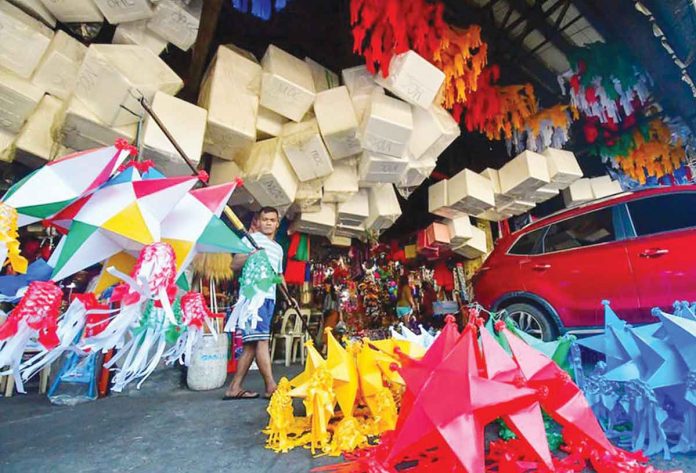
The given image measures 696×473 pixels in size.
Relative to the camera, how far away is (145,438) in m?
1.82

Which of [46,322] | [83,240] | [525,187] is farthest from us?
[525,187]

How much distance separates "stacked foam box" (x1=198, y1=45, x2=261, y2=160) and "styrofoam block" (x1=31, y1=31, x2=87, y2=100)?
2.79 ft

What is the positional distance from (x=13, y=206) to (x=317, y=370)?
1.37m

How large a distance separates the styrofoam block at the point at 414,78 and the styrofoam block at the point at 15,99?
2614 mm

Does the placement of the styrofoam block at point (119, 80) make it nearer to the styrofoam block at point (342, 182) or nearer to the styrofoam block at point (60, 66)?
the styrofoam block at point (60, 66)

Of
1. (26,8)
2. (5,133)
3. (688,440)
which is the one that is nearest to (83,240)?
(5,133)

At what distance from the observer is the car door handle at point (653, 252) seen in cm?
254

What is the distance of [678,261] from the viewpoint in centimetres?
246

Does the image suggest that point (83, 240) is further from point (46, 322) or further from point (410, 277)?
point (410, 277)

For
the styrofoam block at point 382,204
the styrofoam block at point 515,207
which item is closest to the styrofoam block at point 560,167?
the styrofoam block at point 515,207

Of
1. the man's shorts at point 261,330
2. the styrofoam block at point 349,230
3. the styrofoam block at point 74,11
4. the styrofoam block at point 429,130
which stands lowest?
the man's shorts at point 261,330

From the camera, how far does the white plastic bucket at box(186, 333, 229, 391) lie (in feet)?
10.2

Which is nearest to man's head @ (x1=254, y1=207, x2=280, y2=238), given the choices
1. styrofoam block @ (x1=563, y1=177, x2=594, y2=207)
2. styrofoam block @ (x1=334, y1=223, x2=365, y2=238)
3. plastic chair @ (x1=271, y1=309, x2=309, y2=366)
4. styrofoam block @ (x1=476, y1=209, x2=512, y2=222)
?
styrofoam block @ (x1=334, y1=223, x2=365, y2=238)

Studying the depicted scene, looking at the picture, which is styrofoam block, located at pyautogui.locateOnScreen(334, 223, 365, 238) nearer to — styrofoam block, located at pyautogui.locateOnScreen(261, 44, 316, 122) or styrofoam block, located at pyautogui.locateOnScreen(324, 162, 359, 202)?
styrofoam block, located at pyautogui.locateOnScreen(324, 162, 359, 202)
